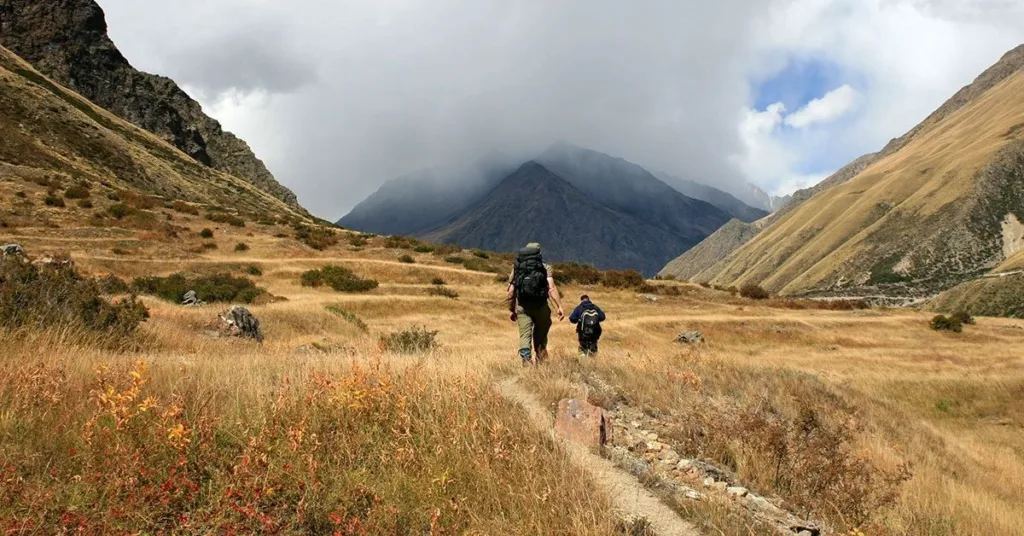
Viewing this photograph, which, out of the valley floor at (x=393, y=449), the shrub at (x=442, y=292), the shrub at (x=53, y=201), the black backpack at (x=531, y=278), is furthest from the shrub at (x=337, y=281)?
the black backpack at (x=531, y=278)

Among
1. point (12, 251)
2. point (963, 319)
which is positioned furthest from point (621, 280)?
point (12, 251)

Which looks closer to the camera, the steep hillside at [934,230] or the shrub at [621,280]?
the shrub at [621,280]

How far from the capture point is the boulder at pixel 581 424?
573 cm

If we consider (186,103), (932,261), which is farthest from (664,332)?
(932,261)

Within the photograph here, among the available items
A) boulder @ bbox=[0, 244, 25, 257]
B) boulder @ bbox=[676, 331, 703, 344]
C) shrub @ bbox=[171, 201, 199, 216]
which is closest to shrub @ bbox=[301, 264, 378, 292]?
boulder @ bbox=[0, 244, 25, 257]

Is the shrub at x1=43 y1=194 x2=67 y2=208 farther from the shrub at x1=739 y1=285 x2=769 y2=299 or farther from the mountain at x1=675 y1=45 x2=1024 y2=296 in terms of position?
the mountain at x1=675 y1=45 x2=1024 y2=296

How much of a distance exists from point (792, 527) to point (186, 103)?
428 ft

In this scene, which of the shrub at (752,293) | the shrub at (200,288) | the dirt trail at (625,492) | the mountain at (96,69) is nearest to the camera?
the dirt trail at (625,492)

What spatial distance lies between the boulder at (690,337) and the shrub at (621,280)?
46.7 ft

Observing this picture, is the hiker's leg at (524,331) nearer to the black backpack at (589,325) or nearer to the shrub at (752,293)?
the black backpack at (589,325)

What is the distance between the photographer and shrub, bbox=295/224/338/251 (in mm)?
42750

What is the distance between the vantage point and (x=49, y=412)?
4.24m

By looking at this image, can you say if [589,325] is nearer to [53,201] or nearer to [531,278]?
[531,278]

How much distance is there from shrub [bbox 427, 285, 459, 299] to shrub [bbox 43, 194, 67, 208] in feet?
80.6
